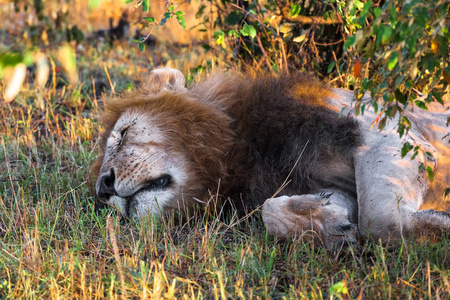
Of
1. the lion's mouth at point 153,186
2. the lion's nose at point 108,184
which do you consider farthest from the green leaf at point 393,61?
the lion's nose at point 108,184

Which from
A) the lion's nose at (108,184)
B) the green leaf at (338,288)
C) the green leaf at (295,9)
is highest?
the green leaf at (295,9)

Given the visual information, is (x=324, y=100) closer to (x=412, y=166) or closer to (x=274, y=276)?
(x=412, y=166)

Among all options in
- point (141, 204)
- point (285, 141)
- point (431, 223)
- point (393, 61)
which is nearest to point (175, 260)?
point (141, 204)

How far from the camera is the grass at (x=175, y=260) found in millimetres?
2430

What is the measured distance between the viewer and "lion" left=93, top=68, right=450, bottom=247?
9.62ft

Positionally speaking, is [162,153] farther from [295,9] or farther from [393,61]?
[295,9]

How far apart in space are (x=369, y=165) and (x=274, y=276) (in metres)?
0.86

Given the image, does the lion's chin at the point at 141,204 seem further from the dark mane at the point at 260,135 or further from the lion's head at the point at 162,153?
the dark mane at the point at 260,135

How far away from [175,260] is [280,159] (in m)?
0.95

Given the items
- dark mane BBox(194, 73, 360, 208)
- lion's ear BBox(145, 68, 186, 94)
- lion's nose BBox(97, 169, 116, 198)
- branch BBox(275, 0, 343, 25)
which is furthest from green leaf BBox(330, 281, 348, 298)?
branch BBox(275, 0, 343, 25)

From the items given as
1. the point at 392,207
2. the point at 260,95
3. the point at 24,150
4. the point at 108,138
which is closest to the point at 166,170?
the point at 108,138

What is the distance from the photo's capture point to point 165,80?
3.83 metres

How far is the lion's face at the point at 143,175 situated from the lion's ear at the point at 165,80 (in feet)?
1.43

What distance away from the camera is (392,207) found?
110 inches
